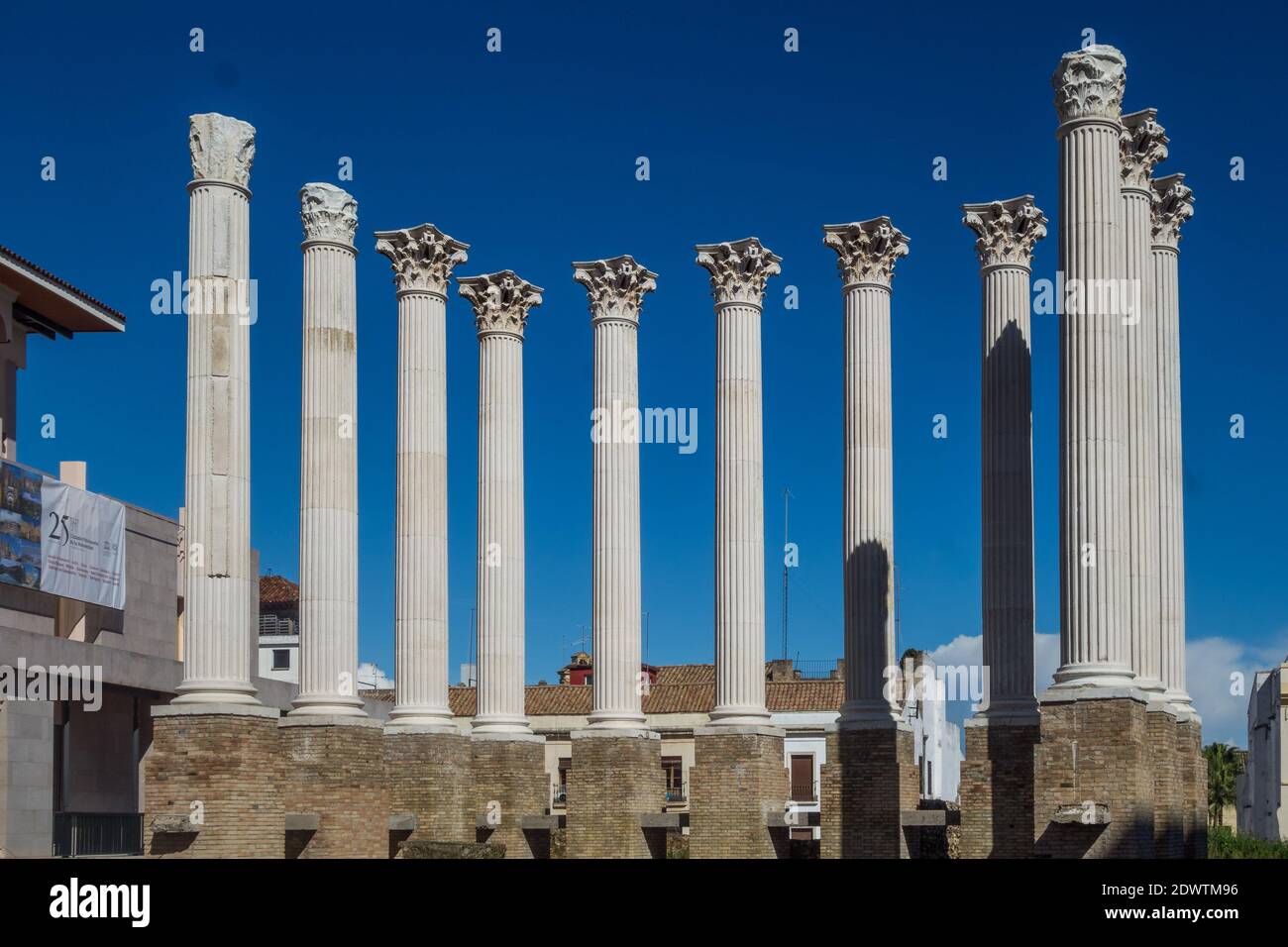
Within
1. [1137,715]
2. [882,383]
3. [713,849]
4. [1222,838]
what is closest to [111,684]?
[713,849]

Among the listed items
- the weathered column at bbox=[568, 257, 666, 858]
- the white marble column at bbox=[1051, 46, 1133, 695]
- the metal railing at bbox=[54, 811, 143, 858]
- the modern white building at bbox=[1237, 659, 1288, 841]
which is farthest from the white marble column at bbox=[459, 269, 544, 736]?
the modern white building at bbox=[1237, 659, 1288, 841]

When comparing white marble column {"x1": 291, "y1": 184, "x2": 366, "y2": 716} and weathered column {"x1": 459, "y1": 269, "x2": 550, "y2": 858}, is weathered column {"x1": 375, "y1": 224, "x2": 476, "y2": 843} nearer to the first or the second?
weathered column {"x1": 459, "y1": 269, "x2": 550, "y2": 858}

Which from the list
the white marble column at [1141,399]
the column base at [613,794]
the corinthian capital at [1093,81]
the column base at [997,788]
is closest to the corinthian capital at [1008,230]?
the white marble column at [1141,399]

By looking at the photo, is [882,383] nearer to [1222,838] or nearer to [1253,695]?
[1222,838]

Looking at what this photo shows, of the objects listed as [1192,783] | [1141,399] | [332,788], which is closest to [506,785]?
[332,788]

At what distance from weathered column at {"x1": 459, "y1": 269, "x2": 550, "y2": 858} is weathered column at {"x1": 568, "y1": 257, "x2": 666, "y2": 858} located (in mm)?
1884

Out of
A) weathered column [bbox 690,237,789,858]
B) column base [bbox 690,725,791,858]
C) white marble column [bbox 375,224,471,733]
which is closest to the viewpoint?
column base [bbox 690,725,791,858]

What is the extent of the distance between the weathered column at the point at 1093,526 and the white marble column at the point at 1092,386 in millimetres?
20

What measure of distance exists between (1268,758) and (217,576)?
82993 millimetres

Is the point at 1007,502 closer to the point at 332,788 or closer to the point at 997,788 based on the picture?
the point at 997,788

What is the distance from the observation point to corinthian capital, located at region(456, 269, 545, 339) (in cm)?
5484

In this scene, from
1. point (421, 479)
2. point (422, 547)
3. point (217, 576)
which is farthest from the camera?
point (421, 479)

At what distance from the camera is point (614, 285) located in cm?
5397
